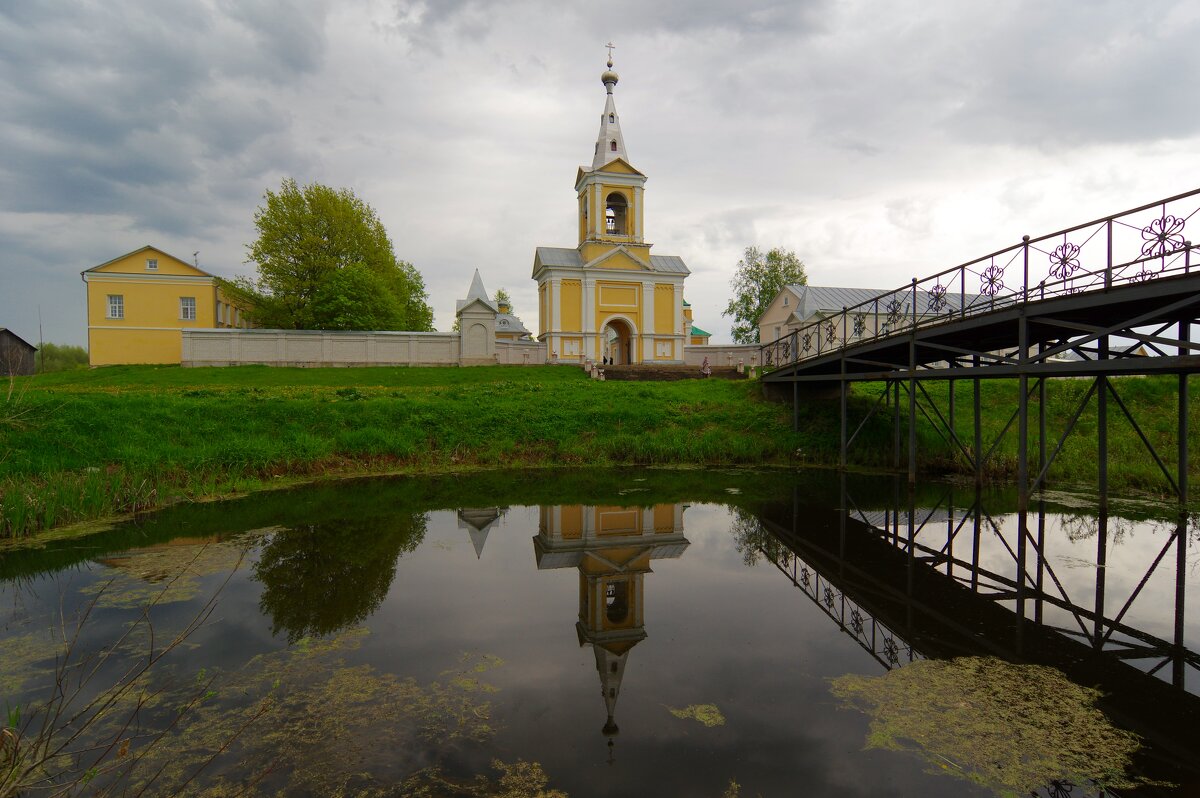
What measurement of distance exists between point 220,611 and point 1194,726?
28.5ft

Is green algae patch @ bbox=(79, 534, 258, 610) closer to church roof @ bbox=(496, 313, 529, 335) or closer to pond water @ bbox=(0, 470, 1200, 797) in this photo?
pond water @ bbox=(0, 470, 1200, 797)

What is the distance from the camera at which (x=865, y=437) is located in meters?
18.9

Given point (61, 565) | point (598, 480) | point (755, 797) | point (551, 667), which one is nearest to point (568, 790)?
point (755, 797)

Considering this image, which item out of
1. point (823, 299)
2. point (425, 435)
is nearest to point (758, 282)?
point (823, 299)

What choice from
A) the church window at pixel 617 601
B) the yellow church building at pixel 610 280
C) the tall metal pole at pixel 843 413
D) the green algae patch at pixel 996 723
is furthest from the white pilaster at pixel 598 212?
the green algae patch at pixel 996 723

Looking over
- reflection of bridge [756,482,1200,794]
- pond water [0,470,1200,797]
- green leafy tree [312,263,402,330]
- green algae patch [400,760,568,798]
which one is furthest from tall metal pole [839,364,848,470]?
green leafy tree [312,263,402,330]

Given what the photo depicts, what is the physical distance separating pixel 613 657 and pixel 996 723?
9.90ft

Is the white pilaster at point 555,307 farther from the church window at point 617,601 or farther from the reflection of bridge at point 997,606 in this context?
the church window at point 617,601

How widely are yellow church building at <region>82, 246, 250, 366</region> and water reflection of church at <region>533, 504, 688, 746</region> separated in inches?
1423

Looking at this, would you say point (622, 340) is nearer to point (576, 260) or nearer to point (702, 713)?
point (576, 260)

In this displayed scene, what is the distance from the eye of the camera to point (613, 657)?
5961 millimetres

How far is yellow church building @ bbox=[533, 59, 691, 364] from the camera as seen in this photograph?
37.6 metres

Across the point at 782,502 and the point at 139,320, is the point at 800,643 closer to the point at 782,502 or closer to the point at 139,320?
the point at 782,502

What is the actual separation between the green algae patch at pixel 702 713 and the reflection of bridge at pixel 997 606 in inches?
75.9
